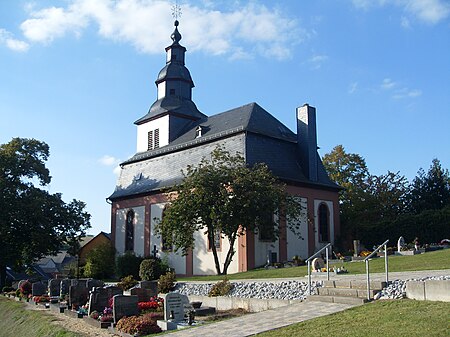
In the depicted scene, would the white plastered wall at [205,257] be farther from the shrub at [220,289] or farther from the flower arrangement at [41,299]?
the shrub at [220,289]

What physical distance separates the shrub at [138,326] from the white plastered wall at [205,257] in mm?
17441

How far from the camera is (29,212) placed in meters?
35.4

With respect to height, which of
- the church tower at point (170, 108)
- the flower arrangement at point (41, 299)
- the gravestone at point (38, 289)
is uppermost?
the church tower at point (170, 108)

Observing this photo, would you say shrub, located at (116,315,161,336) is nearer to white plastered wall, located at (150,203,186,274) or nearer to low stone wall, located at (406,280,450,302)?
low stone wall, located at (406,280,450,302)

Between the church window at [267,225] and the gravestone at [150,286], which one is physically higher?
the church window at [267,225]

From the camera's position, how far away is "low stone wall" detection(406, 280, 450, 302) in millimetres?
11203

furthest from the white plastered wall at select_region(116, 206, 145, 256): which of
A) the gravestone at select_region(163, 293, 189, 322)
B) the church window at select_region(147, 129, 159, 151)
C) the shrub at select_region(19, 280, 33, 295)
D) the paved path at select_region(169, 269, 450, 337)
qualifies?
the paved path at select_region(169, 269, 450, 337)

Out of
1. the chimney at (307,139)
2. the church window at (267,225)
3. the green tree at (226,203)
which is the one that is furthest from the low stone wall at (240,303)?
the chimney at (307,139)

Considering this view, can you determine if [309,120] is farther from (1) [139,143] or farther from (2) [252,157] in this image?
(1) [139,143]

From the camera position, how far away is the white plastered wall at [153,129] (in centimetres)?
4288

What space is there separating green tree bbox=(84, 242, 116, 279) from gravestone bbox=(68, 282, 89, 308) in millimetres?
18431

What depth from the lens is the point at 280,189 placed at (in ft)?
90.6

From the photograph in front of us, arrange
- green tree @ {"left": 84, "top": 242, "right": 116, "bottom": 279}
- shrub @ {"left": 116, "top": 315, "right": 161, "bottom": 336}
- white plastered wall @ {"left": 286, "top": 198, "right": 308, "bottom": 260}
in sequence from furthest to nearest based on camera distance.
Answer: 1. green tree @ {"left": 84, "top": 242, "right": 116, "bottom": 279}
2. white plastered wall @ {"left": 286, "top": 198, "right": 308, "bottom": 260}
3. shrub @ {"left": 116, "top": 315, "right": 161, "bottom": 336}

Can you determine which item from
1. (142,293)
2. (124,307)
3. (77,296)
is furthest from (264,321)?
(77,296)
